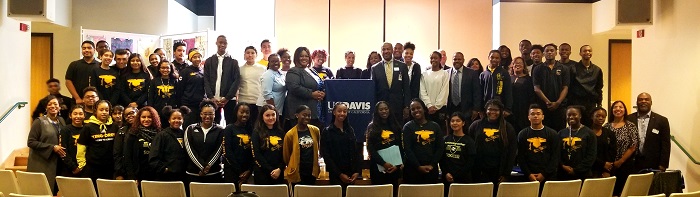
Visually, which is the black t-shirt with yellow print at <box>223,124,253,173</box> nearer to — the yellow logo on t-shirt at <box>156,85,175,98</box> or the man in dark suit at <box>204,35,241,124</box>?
the man in dark suit at <box>204,35,241,124</box>

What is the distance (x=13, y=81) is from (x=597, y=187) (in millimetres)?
7000

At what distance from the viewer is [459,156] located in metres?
6.41

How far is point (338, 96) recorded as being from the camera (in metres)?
7.45

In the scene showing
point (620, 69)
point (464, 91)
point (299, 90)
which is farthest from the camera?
point (620, 69)

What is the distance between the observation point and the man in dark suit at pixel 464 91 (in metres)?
7.45

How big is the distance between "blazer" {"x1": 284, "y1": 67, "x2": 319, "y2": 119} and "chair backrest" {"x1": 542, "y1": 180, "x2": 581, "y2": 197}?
2724 mm

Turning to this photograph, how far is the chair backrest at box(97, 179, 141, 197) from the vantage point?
5.38 metres

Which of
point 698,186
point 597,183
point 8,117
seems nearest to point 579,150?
point 597,183

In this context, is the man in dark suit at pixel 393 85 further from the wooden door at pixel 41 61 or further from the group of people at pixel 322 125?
the wooden door at pixel 41 61

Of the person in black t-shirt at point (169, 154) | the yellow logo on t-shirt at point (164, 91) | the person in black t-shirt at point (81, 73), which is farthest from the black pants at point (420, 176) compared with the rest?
the person in black t-shirt at point (81, 73)

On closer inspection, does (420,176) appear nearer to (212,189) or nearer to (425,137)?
(425,137)

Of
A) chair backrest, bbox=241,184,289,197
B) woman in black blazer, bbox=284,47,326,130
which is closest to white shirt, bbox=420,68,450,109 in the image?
woman in black blazer, bbox=284,47,326,130

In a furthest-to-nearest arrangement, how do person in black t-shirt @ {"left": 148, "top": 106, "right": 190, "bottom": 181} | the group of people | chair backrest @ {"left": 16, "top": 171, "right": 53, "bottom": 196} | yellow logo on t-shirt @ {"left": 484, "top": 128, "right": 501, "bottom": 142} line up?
1. yellow logo on t-shirt @ {"left": 484, "top": 128, "right": 501, "bottom": 142}
2. the group of people
3. person in black t-shirt @ {"left": 148, "top": 106, "right": 190, "bottom": 181}
4. chair backrest @ {"left": 16, "top": 171, "right": 53, "bottom": 196}

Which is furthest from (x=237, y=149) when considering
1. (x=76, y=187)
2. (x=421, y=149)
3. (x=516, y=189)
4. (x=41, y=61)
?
(x=41, y=61)
